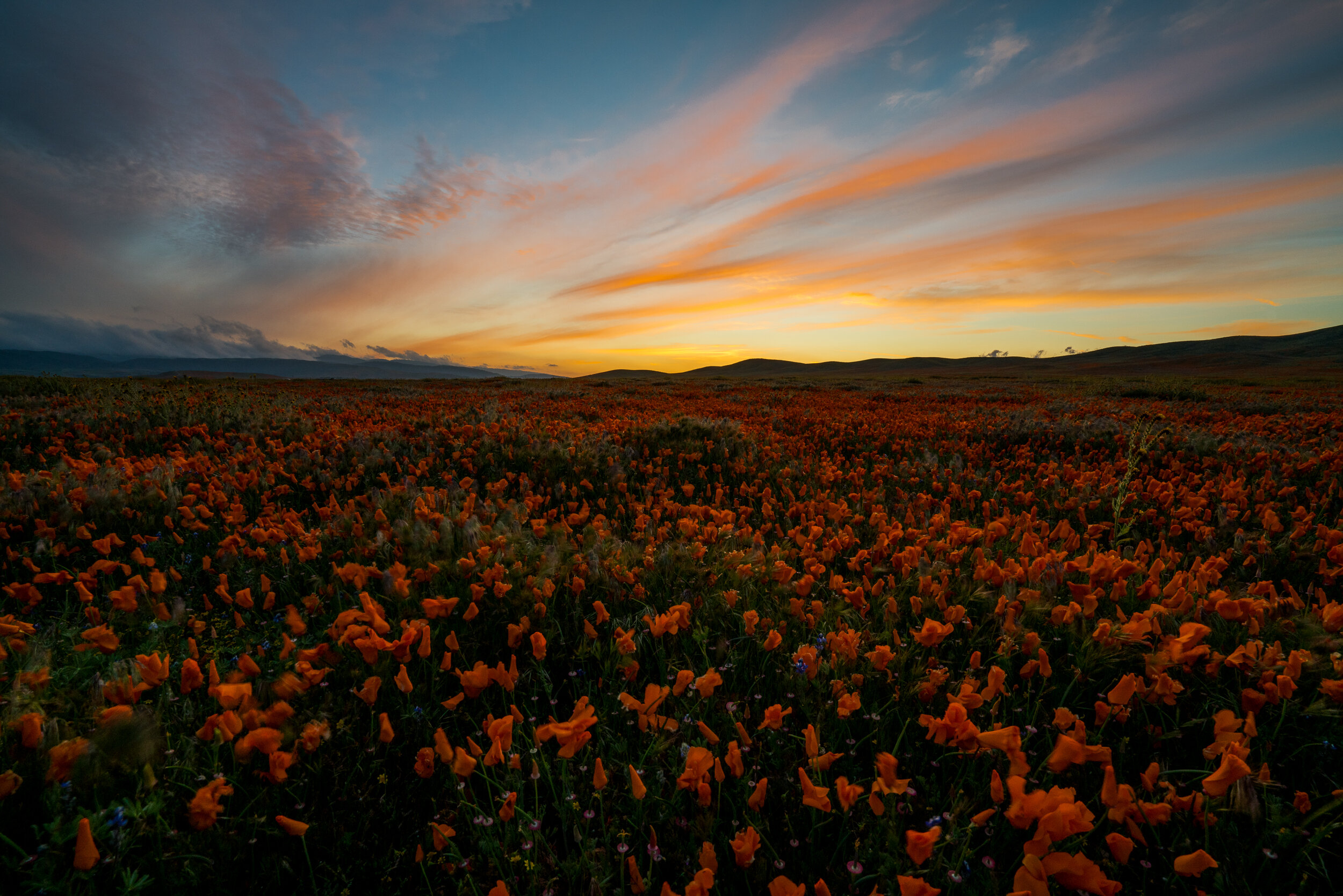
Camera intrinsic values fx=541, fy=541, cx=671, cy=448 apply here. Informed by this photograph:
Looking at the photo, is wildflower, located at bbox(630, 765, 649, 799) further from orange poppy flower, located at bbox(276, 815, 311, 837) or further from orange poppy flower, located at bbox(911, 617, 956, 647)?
orange poppy flower, located at bbox(911, 617, 956, 647)

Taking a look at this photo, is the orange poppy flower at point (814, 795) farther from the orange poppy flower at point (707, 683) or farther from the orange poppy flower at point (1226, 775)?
the orange poppy flower at point (1226, 775)

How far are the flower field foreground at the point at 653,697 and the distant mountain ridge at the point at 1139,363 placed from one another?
3376 inches

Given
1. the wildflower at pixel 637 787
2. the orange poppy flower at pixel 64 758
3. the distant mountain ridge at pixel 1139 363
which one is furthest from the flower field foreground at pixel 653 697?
the distant mountain ridge at pixel 1139 363

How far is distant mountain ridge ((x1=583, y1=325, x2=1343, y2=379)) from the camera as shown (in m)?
95.8

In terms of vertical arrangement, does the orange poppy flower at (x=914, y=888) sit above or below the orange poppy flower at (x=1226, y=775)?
below

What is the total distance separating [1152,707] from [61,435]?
10.2 m

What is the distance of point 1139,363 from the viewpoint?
389ft

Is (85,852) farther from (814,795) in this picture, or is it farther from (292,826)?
(814,795)

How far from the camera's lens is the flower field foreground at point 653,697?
1.55 metres

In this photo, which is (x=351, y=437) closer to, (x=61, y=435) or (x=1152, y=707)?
(x=61, y=435)

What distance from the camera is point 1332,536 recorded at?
10.8 ft

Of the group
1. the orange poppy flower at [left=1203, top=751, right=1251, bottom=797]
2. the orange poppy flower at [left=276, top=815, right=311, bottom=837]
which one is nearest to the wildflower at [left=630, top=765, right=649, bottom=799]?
the orange poppy flower at [left=276, top=815, right=311, bottom=837]

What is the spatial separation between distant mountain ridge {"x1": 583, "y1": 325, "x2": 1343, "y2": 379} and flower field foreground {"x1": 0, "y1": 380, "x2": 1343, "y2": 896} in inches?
3376

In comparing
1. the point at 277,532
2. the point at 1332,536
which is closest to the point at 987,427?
the point at 1332,536
